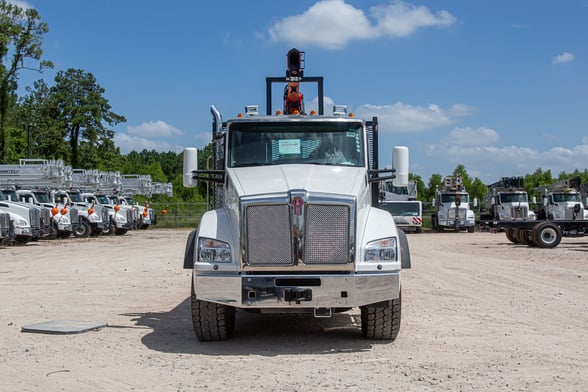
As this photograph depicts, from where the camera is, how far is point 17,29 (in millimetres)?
43594

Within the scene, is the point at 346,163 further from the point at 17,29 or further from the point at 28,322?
the point at 17,29

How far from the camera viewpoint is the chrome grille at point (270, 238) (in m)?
7.18

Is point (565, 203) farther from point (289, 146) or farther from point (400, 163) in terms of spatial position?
point (289, 146)

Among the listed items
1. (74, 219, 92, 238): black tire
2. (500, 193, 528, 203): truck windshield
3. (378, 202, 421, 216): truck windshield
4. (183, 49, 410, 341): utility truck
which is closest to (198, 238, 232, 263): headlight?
(183, 49, 410, 341): utility truck

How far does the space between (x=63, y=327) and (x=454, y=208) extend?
118 ft

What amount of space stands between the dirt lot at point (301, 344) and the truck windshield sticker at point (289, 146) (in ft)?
7.02

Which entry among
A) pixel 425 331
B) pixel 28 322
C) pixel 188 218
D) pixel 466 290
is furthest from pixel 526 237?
pixel 188 218

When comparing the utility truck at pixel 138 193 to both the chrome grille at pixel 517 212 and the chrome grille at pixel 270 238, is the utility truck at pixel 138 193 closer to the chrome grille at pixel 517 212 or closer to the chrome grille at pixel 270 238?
the chrome grille at pixel 517 212

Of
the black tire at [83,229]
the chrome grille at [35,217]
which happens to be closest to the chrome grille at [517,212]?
the black tire at [83,229]

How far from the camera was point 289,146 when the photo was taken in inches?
337

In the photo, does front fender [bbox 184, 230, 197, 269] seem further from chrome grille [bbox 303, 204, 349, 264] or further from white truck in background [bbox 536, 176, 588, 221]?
white truck in background [bbox 536, 176, 588, 221]

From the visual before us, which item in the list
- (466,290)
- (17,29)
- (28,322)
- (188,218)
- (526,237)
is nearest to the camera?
(28,322)

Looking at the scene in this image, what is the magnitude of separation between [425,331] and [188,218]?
45.6 metres

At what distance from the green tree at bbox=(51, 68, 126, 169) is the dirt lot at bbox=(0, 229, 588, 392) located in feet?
155
